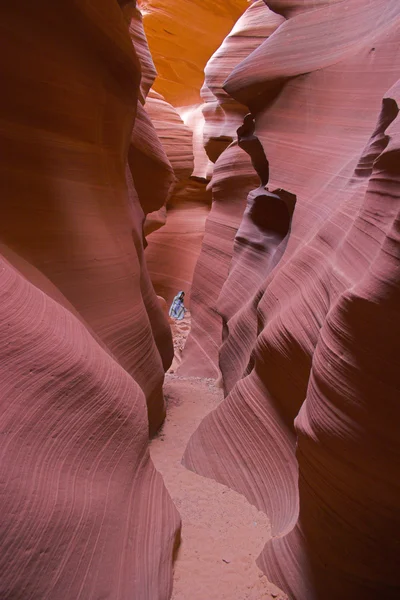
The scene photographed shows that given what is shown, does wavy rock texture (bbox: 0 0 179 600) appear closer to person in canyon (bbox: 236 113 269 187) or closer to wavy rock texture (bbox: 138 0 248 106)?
person in canyon (bbox: 236 113 269 187)

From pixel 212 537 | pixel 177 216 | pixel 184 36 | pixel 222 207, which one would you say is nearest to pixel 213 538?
pixel 212 537

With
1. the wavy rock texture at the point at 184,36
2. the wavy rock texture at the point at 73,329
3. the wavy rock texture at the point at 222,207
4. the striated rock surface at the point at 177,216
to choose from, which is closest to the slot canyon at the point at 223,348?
the wavy rock texture at the point at 73,329

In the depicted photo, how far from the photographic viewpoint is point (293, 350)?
2822 mm

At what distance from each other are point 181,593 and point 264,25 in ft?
23.2

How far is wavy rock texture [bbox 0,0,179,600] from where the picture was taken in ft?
5.84

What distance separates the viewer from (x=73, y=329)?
251 cm

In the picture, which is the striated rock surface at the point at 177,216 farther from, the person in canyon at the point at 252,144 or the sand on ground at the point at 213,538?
the sand on ground at the point at 213,538

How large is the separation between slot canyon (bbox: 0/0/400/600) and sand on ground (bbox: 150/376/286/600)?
0.5 inches

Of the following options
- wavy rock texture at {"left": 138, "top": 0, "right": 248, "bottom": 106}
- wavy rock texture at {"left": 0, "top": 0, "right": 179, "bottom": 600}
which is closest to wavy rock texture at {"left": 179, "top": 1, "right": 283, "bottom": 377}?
wavy rock texture at {"left": 0, "top": 0, "right": 179, "bottom": 600}

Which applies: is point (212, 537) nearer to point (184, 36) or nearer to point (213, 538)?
point (213, 538)

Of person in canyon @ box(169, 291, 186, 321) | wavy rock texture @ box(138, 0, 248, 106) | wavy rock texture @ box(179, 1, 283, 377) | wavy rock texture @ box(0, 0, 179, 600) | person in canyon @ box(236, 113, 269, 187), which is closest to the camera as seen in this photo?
wavy rock texture @ box(0, 0, 179, 600)

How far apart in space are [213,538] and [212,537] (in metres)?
0.01

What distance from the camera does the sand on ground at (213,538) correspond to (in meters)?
2.31

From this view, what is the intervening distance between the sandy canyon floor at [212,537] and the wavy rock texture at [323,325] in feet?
0.32
